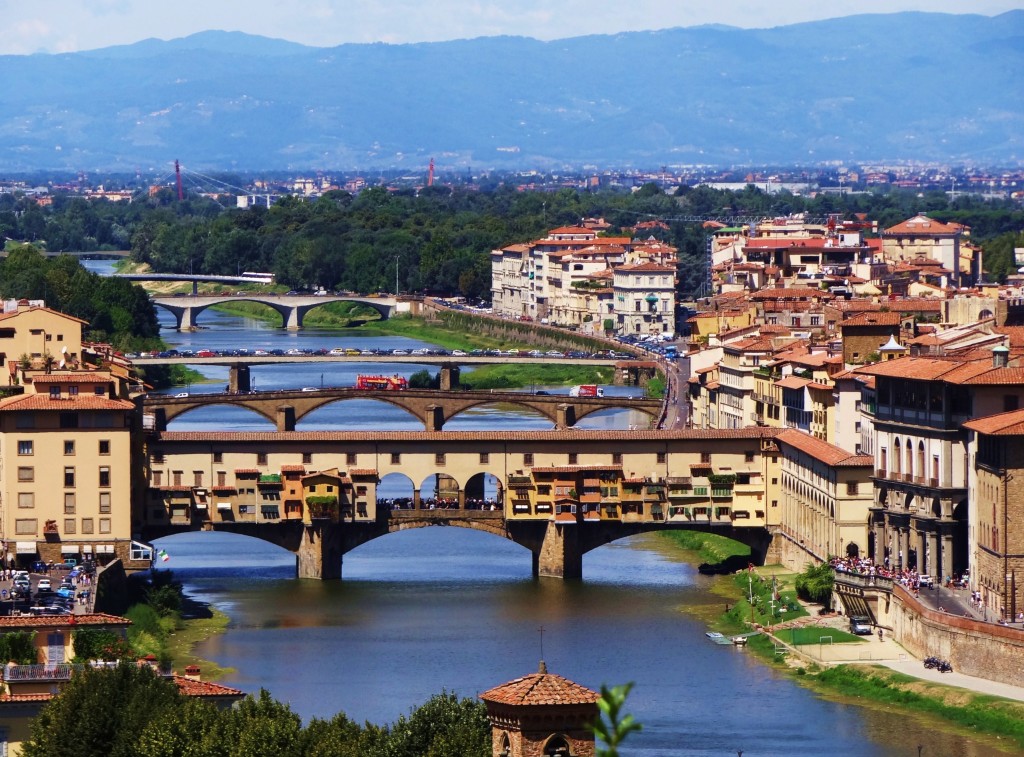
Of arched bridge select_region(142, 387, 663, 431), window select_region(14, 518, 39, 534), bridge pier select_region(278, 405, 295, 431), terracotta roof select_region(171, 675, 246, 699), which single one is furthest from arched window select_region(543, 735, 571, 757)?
bridge pier select_region(278, 405, 295, 431)

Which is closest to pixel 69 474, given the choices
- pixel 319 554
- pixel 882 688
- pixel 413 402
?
pixel 319 554

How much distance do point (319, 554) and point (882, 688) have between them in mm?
16257

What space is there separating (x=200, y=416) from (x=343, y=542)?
2607 cm

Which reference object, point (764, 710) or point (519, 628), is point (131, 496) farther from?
point (764, 710)

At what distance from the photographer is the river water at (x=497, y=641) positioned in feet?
128

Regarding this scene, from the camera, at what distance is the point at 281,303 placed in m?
132

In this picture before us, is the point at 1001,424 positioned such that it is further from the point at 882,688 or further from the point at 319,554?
the point at 319,554

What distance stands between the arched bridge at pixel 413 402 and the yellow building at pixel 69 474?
25436mm

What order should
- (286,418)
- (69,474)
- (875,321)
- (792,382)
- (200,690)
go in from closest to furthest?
(200,690)
(69,474)
(875,321)
(792,382)
(286,418)

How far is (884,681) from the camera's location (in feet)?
138

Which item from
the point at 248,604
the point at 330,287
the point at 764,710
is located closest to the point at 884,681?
the point at 764,710

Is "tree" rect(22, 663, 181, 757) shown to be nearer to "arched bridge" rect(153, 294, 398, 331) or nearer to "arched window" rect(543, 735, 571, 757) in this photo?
"arched window" rect(543, 735, 571, 757)

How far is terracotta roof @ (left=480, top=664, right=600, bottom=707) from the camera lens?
20.8 meters

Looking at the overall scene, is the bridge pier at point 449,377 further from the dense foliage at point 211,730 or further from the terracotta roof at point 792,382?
the dense foliage at point 211,730
